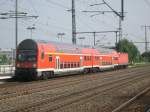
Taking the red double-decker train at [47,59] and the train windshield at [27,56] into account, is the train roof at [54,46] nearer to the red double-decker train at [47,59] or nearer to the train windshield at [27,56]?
the red double-decker train at [47,59]

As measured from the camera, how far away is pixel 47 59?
3197cm

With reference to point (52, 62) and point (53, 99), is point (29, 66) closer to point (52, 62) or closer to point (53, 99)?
point (52, 62)

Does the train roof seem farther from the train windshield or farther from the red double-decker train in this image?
the train windshield

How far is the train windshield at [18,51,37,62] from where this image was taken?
3093 cm

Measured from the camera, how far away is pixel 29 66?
101 ft

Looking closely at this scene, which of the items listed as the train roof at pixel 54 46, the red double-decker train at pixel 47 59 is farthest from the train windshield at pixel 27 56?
the train roof at pixel 54 46

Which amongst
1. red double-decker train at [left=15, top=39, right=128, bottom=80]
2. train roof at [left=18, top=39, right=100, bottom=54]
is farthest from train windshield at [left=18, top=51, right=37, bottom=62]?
train roof at [left=18, top=39, right=100, bottom=54]

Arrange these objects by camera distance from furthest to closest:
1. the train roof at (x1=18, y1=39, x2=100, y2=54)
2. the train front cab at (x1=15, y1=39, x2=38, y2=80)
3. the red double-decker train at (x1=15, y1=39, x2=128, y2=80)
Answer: the train roof at (x1=18, y1=39, x2=100, y2=54), the red double-decker train at (x1=15, y1=39, x2=128, y2=80), the train front cab at (x1=15, y1=39, x2=38, y2=80)

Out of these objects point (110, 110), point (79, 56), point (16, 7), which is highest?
point (16, 7)

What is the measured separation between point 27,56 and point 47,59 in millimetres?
1706

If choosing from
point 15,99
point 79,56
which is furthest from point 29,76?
point 15,99

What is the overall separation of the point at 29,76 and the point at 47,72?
1981mm

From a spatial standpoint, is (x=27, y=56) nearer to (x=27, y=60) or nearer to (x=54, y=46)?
(x=27, y=60)

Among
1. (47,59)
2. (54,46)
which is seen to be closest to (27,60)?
(47,59)
